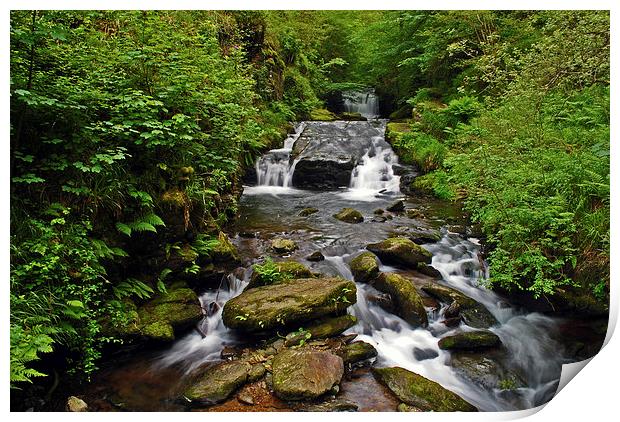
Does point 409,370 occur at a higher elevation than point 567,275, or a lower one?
lower

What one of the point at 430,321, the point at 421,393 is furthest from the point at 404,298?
the point at 421,393

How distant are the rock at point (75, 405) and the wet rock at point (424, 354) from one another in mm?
2501

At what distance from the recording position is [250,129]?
14.1ft

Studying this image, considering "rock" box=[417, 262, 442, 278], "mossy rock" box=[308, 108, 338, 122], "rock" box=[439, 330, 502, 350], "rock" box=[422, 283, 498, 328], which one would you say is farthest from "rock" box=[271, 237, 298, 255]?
"mossy rock" box=[308, 108, 338, 122]

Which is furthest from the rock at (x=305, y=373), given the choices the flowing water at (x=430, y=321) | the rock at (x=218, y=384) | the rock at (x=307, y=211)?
the rock at (x=307, y=211)

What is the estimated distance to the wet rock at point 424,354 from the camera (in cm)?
323

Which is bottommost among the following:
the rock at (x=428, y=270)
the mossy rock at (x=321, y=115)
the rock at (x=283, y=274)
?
the rock at (x=428, y=270)

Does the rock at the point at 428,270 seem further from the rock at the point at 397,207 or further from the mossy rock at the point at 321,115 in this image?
the mossy rock at the point at 321,115

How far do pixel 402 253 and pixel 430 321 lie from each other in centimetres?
98

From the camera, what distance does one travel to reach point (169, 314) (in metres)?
3.30

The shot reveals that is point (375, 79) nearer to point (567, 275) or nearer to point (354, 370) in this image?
point (567, 275)

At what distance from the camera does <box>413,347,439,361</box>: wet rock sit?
10.6ft
